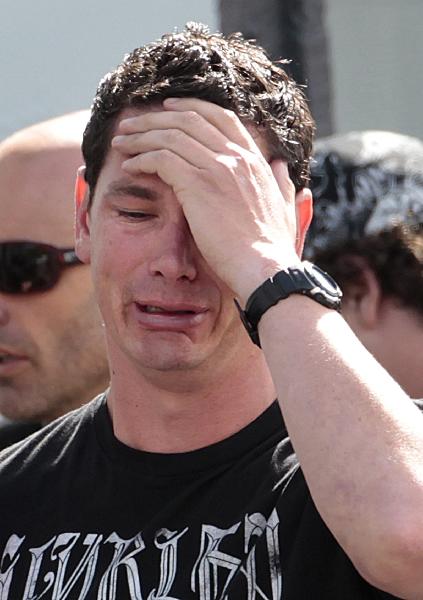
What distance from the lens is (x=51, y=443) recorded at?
9.61 feet

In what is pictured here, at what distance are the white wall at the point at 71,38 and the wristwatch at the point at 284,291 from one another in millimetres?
3443

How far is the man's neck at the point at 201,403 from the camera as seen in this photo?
2.71 metres

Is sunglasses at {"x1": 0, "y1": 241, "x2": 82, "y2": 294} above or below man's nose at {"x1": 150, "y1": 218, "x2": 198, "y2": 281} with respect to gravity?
below

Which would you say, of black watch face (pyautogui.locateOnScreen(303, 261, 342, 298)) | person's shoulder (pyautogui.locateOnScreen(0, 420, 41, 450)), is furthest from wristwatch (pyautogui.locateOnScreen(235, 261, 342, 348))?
person's shoulder (pyautogui.locateOnScreen(0, 420, 41, 450))

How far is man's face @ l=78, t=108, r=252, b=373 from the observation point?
262 cm

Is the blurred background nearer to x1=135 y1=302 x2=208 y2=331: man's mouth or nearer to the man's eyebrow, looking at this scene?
the man's eyebrow

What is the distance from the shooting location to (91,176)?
289 centimetres

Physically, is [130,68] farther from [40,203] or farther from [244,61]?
[40,203]

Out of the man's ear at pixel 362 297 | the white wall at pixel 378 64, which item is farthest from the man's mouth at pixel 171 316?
the white wall at pixel 378 64

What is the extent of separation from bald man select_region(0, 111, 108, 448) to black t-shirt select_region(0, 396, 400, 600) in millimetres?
1174

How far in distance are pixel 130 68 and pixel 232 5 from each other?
9.95ft

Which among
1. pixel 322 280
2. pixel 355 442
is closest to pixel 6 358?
pixel 322 280

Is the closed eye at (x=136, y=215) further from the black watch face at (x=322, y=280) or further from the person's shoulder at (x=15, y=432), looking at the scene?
the person's shoulder at (x=15, y=432)

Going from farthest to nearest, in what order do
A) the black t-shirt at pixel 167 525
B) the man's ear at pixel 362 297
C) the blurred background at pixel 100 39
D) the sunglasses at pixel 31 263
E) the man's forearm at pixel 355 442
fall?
the blurred background at pixel 100 39
the sunglasses at pixel 31 263
the man's ear at pixel 362 297
the black t-shirt at pixel 167 525
the man's forearm at pixel 355 442
